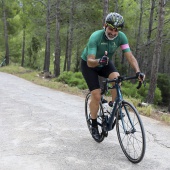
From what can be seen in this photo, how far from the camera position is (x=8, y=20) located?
97.9 ft

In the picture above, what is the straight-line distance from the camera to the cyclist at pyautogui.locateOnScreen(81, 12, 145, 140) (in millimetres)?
3926

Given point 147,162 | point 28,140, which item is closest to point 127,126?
point 147,162

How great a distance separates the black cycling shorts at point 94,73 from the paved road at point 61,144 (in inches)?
43.5

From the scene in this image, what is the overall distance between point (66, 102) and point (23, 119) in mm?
2606

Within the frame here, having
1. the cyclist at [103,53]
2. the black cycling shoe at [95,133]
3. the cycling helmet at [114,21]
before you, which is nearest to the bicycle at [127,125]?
the cyclist at [103,53]

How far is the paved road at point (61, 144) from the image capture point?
3.88m

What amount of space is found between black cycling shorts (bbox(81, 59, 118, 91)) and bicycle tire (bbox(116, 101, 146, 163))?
26.6 inches

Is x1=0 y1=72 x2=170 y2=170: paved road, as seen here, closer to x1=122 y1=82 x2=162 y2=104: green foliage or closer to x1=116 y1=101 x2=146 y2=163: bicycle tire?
x1=116 y1=101 x2=146 y2=163: bicycle tire

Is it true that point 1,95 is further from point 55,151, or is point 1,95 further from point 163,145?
point 163,145

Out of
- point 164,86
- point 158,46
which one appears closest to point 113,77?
point 158,46

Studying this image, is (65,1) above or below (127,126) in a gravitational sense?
above

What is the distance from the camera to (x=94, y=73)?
4582 millimetres

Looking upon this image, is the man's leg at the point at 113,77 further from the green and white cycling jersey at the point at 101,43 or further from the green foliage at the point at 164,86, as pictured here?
the green foliage at the point at 164,86

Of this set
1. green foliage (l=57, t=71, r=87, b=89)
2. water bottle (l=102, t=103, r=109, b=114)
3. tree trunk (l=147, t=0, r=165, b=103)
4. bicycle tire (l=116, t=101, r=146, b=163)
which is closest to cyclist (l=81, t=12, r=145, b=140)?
water bottle (l=102, t=103, r=109, b=114)
